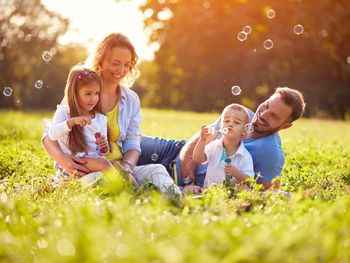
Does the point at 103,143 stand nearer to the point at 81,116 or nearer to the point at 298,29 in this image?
the point at 81,116

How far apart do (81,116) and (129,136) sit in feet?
2.60

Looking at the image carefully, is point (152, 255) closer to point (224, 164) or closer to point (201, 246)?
point (201, 246)

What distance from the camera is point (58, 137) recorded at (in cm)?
489

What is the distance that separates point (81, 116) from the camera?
16.2 ft

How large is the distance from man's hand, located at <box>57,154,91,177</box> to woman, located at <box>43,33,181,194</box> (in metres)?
0.08

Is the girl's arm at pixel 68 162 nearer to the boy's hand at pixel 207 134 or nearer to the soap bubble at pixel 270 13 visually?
the boy's hand at pixel 207 134

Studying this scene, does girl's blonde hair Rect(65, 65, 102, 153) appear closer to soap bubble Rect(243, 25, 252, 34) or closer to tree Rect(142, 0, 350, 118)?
tree Rect(142, 0, 350, 118)

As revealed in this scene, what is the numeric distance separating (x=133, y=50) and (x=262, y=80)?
76.8 ft

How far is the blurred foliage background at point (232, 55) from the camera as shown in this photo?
28312mm

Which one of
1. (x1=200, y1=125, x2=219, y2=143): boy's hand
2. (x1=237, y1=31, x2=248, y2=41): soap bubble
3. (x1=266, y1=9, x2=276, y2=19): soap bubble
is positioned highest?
(x1=266, y1=9, x2=276, y2=19): soap bubble

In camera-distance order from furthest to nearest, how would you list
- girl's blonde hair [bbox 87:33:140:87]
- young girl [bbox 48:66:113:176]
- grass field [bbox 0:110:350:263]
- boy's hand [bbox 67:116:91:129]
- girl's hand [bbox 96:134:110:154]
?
girl's blonde hair [bbox 87:33:140:87] → girl's hand [bbox 96:134:110:154] → young girl [bbox 48:66:113:176] → boy's hand [bbox 67:116:91:129] → grass field [bbox 0:110:350:263]

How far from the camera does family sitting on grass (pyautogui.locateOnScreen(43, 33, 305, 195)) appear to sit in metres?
4.87

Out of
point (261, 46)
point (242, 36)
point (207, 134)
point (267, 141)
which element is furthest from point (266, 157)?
point (261, 46)

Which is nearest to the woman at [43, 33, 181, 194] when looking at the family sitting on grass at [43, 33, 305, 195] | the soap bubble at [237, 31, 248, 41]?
the family sitting on grass at [43, 33, 305, 195]
